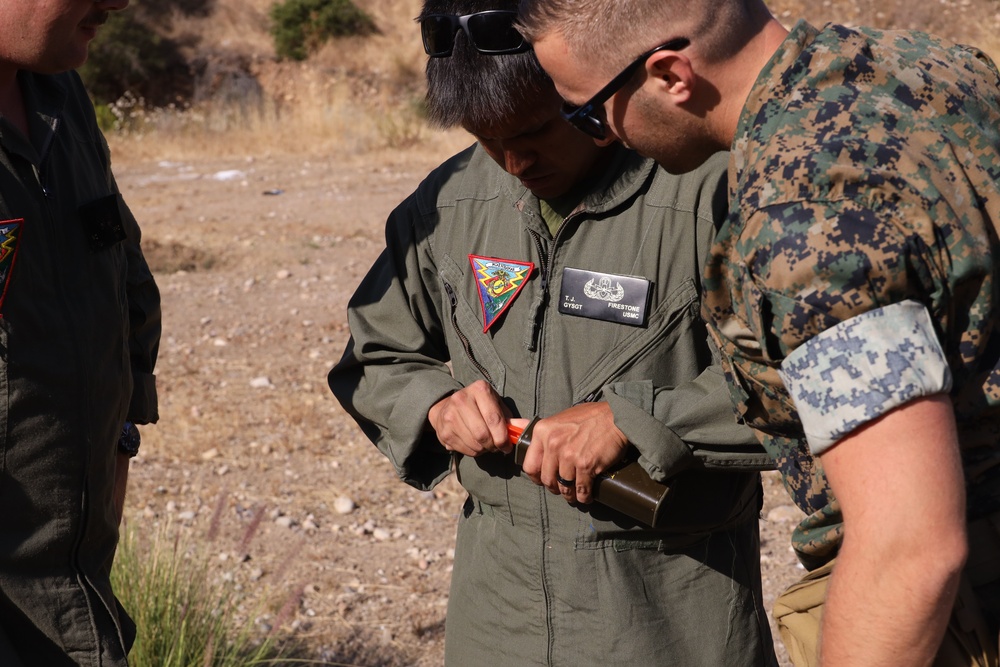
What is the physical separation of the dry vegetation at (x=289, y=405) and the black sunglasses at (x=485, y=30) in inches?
58.2

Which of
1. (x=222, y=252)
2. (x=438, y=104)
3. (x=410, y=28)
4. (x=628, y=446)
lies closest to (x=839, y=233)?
→ (x=628, y=446)

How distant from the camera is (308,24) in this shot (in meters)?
24.3

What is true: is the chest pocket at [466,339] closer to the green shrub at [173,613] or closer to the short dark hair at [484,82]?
the short dark hair at [484,82]

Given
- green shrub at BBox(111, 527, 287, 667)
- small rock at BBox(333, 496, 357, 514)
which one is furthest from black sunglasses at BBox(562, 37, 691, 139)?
small rock at BBox(333, 496, 357, 514)

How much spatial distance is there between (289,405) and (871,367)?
4.85 m

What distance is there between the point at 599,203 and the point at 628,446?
47 centimetres

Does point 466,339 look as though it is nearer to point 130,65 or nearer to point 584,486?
point 584,486

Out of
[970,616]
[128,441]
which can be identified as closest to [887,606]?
[970,616]

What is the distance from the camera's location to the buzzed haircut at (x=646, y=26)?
5.03ft

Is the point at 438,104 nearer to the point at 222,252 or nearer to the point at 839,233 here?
the point at 839,233

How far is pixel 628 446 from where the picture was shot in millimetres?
2043

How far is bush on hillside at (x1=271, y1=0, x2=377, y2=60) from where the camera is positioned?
23.9m

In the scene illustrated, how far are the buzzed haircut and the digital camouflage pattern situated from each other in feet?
0.27

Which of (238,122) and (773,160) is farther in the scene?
(238,122)
